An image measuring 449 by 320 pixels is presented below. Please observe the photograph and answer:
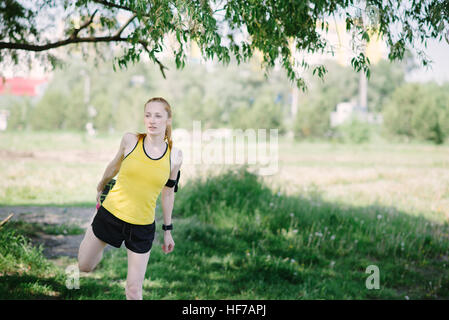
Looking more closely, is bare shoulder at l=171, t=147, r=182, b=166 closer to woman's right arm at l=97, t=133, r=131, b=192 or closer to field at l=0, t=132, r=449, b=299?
woman's right arm at l=97, t=133, r=131, b=192

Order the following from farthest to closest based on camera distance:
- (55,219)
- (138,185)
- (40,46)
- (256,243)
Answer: (55,219), (256,243), (40,46), (138,185)

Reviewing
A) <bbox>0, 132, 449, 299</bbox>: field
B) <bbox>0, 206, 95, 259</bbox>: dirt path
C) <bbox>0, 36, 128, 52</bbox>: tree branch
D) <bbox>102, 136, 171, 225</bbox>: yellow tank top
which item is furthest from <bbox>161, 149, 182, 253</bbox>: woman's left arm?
<bbox>0, 206, 95, 259</bbox>: dirt path

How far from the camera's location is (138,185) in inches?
139

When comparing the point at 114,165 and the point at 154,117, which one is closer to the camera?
the point at 154,117

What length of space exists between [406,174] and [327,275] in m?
11.4

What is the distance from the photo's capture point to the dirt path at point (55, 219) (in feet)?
21.7

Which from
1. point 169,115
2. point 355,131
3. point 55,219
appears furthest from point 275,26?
point 355,131

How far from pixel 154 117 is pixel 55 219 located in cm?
581

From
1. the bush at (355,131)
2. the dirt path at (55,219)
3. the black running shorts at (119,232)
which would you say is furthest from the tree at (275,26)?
the bush at (355,131)

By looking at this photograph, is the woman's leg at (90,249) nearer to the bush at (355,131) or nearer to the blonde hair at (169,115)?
the blonde hair at (169,115)

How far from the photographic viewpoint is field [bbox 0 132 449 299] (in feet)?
18.3

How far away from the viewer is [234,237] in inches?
299

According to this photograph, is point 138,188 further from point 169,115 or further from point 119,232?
point 169,115
